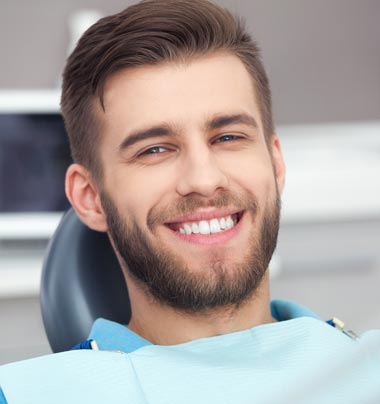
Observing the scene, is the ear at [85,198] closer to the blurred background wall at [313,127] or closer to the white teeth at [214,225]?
the white teeth at [214,225]

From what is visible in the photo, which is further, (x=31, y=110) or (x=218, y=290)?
(x=31, y=110)

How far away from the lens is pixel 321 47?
8.57 ft

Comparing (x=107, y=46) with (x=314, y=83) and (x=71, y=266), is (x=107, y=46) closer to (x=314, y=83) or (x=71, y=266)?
(x=71, y=266)

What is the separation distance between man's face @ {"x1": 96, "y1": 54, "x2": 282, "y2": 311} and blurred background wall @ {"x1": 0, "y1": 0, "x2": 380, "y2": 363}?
110 cm

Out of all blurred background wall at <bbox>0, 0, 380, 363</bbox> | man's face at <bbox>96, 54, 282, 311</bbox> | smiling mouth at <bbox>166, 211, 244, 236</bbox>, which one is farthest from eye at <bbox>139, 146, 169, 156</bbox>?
Answer: blurred background wall at <bbox>0, 0, 380, 363</bbox>

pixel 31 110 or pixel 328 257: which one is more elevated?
pixel 31 110

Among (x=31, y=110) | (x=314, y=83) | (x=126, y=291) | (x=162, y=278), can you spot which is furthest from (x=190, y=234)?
(x=314, y=83)

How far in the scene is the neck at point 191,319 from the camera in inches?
36.6

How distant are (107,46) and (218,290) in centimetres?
37

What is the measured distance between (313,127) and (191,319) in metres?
1.89

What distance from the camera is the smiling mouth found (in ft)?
2.91

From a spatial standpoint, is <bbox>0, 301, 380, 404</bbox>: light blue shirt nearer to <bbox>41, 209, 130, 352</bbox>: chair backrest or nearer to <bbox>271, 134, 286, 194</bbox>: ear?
<bbox>41, 209, 130, 352</bbox>: chair backrest

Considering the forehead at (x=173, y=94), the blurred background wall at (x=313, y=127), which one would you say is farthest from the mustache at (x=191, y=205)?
the blurred background wall at (x=313, y=127)

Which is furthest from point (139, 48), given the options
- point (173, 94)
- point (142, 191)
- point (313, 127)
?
point (313, 127)
